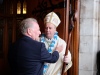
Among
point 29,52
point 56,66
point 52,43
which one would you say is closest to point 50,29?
point 52,43

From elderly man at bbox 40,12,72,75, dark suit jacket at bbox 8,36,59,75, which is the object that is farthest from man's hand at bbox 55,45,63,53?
dark suit jacket at bbox 8,36,59,75

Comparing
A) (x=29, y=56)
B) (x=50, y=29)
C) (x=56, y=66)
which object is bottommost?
(x=56, y=66)

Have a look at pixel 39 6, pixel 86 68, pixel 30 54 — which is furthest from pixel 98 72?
pixel 30 54

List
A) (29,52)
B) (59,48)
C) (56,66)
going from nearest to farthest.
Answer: (29,52), (59,48), (56,66)

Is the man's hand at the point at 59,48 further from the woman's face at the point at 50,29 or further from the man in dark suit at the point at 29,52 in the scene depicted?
the man in dark suit at the point at 29,52

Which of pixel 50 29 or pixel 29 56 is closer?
pixel 29 56

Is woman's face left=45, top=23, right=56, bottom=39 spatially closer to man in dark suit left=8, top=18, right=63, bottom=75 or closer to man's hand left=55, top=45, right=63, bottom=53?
man's hand left=55, top=45, right=63, bottom=53

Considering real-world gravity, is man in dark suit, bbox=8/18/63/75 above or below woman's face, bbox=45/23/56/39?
below

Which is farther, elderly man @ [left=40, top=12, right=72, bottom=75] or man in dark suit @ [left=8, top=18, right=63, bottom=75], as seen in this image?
elderly man @ [left=40, top=12, right=72, bottom=75]

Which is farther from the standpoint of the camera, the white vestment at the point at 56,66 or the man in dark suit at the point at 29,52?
the white vestment at the point at 56,66

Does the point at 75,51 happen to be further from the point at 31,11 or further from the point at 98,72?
the point at 31,11

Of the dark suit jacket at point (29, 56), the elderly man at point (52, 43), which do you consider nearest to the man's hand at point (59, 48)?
the elderly man at point (52, 43)

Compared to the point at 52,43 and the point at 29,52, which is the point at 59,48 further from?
the point at 29,52

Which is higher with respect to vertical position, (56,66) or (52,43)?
(52,43)
